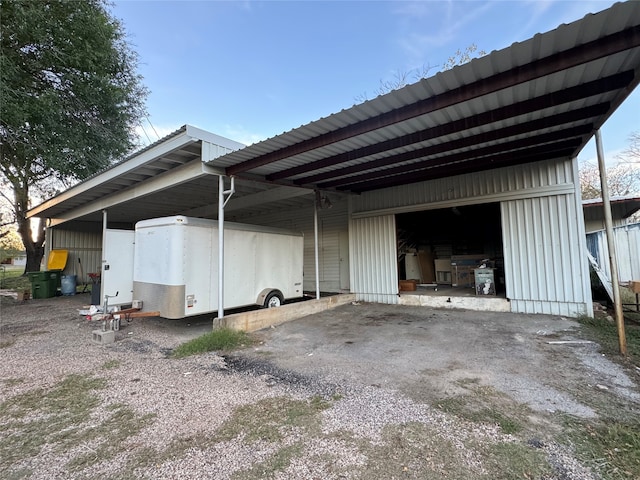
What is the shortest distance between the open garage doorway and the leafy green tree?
1017cm

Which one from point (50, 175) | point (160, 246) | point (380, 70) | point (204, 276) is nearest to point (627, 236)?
point (380, 70)

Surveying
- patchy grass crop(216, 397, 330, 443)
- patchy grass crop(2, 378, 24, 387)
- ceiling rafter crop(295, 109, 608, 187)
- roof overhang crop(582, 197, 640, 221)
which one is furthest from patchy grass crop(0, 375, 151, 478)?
roof overhang crop(582, 197, 640, 221)

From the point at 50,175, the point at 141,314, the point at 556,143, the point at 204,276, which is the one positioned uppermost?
the point at 50,175

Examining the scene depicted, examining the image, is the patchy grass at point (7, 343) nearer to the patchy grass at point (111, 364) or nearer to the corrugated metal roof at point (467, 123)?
the patchy grass at point (111, 364)

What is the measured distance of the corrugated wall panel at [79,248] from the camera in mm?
13859

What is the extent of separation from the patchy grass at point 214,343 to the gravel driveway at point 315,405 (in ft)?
0.72

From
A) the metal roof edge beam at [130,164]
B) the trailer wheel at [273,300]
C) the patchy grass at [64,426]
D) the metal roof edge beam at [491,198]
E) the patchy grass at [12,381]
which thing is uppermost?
the metal roof edge beam at [130,164]

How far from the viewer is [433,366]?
3574mm

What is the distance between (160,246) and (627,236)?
33.0 ft

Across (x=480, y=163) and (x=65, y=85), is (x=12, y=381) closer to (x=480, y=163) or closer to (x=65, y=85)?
(x=480, y=163)

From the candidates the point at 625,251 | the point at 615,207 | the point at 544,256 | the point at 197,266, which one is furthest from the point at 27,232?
the point at 615,207

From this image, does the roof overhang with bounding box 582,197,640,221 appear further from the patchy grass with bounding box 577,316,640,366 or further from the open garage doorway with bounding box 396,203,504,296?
the patchy grass with bounding box 577,316,640,366

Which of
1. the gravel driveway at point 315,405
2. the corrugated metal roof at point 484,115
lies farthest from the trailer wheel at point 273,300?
the corrugated metal roof at point 484,115

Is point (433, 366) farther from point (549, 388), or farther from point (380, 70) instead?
point (380, 70)
